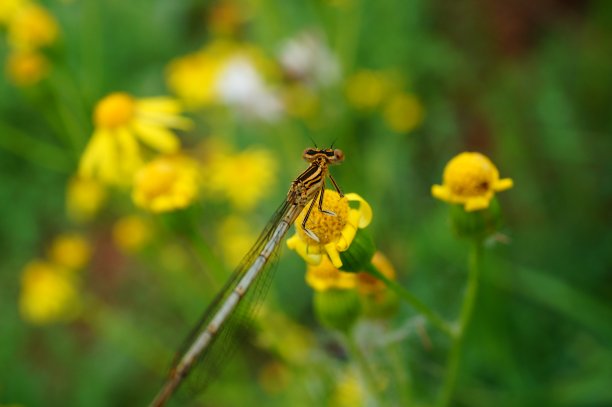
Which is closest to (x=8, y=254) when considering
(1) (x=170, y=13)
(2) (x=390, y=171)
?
(1) (x=170, y=13)

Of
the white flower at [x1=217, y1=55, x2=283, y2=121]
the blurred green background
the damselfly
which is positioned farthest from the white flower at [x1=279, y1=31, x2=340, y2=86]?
the damselfly

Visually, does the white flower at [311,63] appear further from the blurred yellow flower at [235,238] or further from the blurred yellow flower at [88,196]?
the blurred yellow flower at [88,196]

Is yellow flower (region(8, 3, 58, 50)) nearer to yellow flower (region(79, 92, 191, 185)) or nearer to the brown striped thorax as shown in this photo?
yellow flower (region(79, 92, 191, 185))

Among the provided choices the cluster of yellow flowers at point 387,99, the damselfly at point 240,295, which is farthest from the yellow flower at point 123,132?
the cluster of yellow flowers at point 387,99

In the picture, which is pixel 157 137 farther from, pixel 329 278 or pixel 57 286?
pixel 57 286

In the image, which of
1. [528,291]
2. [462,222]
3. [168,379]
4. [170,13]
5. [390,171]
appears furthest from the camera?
[170,13]

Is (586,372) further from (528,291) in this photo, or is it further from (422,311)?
(422,311)

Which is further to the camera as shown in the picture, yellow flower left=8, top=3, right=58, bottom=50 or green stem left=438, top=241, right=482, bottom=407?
yellow flower left=8, top=3, right=58, bottom=50
